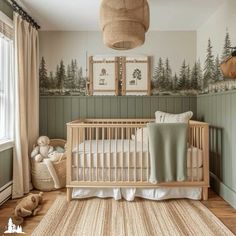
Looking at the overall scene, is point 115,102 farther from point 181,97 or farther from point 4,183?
point 4,183

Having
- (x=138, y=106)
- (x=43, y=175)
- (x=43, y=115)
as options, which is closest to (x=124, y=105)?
(x=138, y=106)

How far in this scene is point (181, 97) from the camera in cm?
399

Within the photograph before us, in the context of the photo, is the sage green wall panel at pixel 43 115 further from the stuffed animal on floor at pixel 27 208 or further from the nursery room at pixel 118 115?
the stuffed animal on floor at pixel 27 208

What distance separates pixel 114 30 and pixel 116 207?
171cm

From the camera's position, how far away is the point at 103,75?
394 cm

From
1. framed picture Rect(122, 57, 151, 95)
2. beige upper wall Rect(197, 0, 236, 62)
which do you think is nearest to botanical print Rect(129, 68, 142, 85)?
framed picture Rect(122, 57, 151, 95)

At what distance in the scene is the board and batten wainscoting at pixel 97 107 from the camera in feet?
13.0

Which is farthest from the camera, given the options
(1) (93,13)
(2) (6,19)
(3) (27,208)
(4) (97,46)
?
(4) (97,46)

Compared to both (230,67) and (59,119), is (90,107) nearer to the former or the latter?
(59,119)

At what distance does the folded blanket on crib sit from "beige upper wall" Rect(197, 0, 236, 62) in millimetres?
1103

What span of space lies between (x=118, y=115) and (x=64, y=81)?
0.96 metres

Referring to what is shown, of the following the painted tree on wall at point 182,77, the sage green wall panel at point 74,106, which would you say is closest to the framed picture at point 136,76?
the painted tree on wall at point 182,77

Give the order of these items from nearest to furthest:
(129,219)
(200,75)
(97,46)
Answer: (129,219) < (200,75) < (97,46)

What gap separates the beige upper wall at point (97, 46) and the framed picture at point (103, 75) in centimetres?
12
